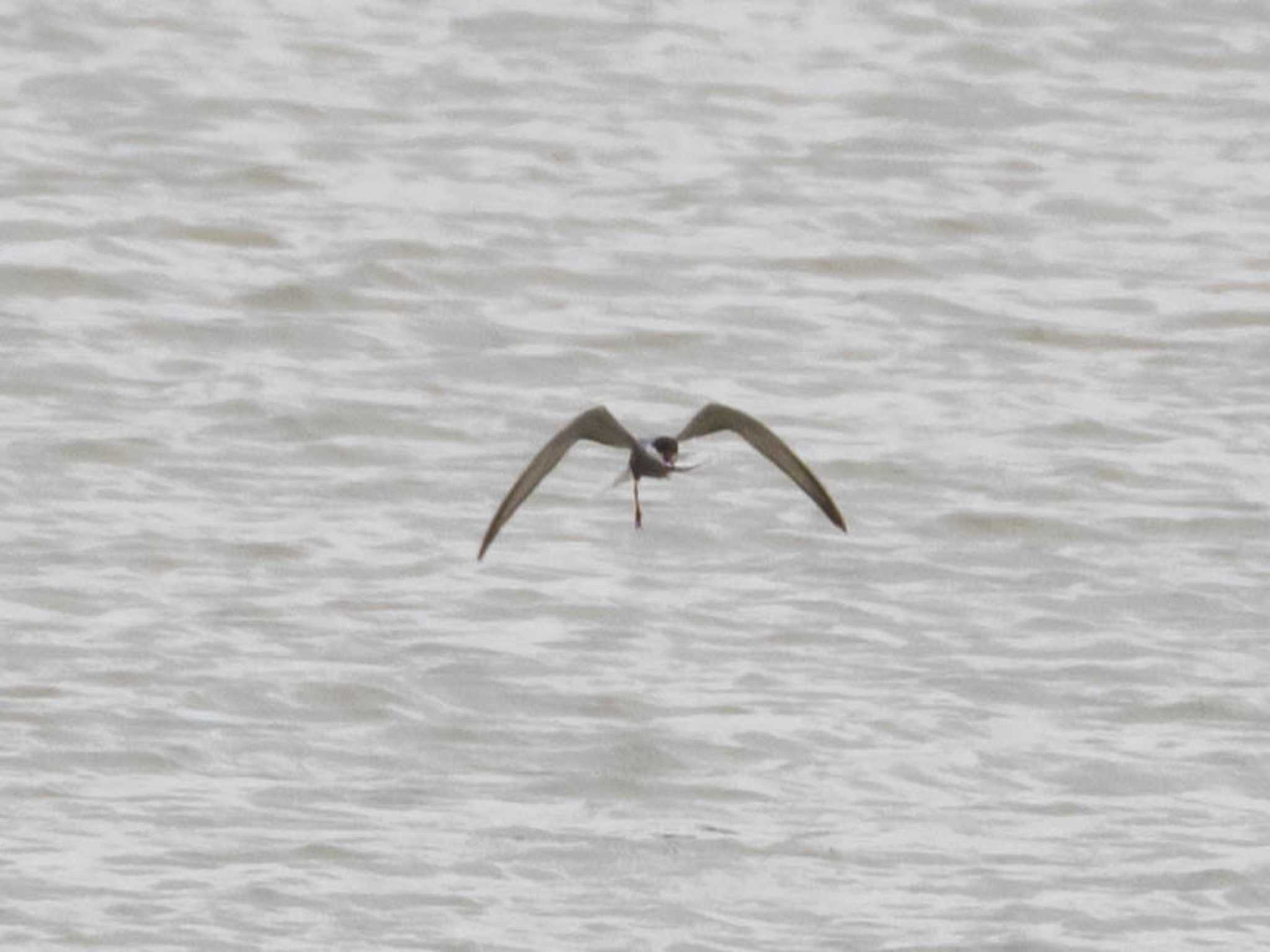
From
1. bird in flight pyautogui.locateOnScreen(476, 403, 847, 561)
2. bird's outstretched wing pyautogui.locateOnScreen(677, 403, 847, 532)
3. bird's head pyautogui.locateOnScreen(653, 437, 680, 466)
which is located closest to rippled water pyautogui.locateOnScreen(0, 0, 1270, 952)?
bird's outstretched wing pyautogui.locateOnScreen(677, 403, 847, 532)

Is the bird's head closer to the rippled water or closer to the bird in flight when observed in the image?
the bird in flight

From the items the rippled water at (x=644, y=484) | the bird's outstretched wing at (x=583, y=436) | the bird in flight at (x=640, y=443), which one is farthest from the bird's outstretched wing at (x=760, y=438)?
the rippled water at (x=644, y=484)

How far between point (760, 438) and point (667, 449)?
298mm

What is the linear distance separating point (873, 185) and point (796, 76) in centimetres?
184

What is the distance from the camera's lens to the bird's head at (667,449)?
7883mm

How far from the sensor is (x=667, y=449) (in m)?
7.91

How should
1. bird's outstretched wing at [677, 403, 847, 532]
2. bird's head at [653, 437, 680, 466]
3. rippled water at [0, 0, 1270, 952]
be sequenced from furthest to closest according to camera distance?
1. rippled water at [0, 0, 1270, 952]
2. bird's outstretched wing at [677, 403, 847, 532]
3. bird's head at [653, 437, 680, 466]

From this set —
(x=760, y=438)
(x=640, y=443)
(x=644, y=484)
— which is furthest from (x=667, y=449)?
(x=644, y=484)

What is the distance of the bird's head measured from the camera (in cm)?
788

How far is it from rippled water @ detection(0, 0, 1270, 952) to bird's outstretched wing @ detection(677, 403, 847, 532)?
1.31 meters

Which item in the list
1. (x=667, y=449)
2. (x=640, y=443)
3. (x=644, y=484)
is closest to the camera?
(x=667, y=449)

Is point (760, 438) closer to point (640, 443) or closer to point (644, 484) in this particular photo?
point (640, 443)

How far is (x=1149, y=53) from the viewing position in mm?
20375

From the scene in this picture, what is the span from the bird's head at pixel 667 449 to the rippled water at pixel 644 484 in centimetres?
167
